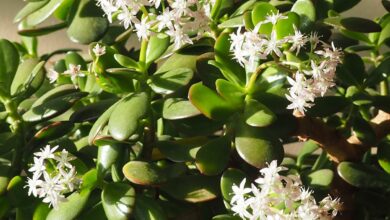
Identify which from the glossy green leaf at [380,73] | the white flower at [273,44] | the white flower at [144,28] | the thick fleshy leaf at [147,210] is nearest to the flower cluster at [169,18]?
the white flower at [144,28]

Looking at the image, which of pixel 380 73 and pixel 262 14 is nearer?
pixel 262 14

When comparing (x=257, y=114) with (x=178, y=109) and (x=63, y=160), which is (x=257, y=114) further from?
(x=63, y=160)

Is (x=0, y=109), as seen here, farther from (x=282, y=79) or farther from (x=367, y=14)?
(x=367, y=14)

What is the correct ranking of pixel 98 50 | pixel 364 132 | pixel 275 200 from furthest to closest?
pixel 364 132 → pixel 98 50 → pixel 275 200

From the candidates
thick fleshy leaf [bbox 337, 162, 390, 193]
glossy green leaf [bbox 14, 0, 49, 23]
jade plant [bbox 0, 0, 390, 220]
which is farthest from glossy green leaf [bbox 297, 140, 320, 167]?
glossy green leaf [bbox 14, 0, 49, 23]

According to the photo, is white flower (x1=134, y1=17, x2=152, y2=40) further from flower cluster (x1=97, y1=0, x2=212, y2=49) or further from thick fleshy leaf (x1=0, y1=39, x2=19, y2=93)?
thick fleshy leaf (x1=0, y1=39, x2=19, y2=93)

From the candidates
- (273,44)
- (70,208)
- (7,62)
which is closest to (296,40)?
(273,44)

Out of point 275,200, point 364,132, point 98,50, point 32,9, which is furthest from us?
point 32,9
